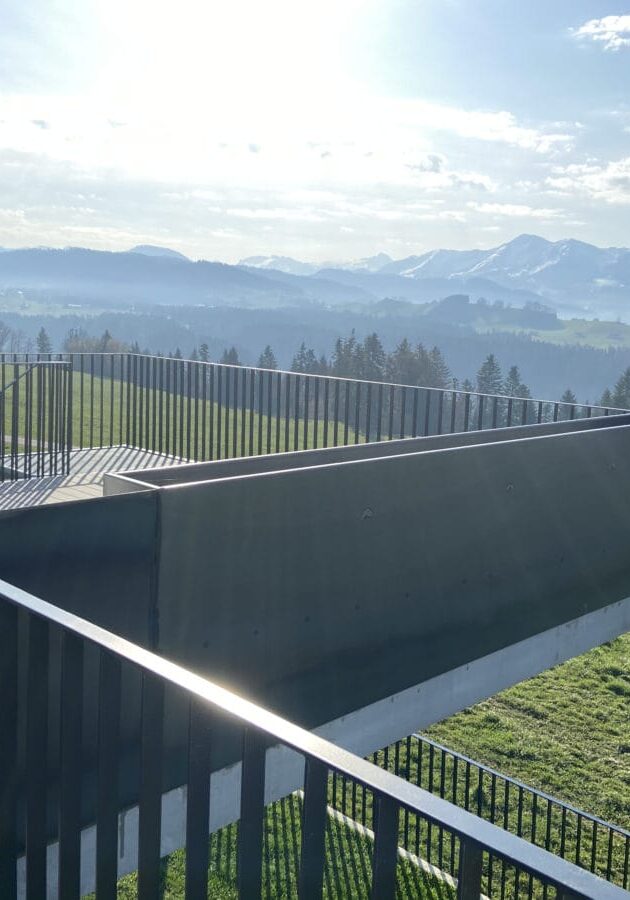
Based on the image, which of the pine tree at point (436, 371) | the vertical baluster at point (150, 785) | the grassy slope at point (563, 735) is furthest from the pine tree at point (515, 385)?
the vertical baluster at point (150, 785)

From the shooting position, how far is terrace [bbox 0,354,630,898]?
6.73 feet

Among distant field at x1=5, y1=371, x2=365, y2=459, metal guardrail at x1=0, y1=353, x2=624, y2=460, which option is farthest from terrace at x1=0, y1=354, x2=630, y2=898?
distant field at x1=5, y1=371, x2=365, y2=459

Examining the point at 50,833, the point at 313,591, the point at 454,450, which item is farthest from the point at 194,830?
the point at 454,450

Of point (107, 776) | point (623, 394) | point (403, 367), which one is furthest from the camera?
point (403, 367)

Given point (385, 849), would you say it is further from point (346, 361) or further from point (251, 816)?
point (346, 361)

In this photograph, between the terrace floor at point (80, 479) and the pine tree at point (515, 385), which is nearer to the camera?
the terrace floor at point (80, 479)

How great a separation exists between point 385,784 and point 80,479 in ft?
29.1

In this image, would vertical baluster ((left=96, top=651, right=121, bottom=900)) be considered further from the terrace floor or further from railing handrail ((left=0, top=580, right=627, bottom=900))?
the terrace floor

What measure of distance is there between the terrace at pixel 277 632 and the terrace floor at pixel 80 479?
0.19 m

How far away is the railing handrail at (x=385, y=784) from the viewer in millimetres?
1263

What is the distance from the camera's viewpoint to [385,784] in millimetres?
1556

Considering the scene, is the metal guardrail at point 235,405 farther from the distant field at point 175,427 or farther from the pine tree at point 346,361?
the pine tree at point 346,361

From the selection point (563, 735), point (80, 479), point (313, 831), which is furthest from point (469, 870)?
point (563, 735)

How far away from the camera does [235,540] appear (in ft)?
16.1
